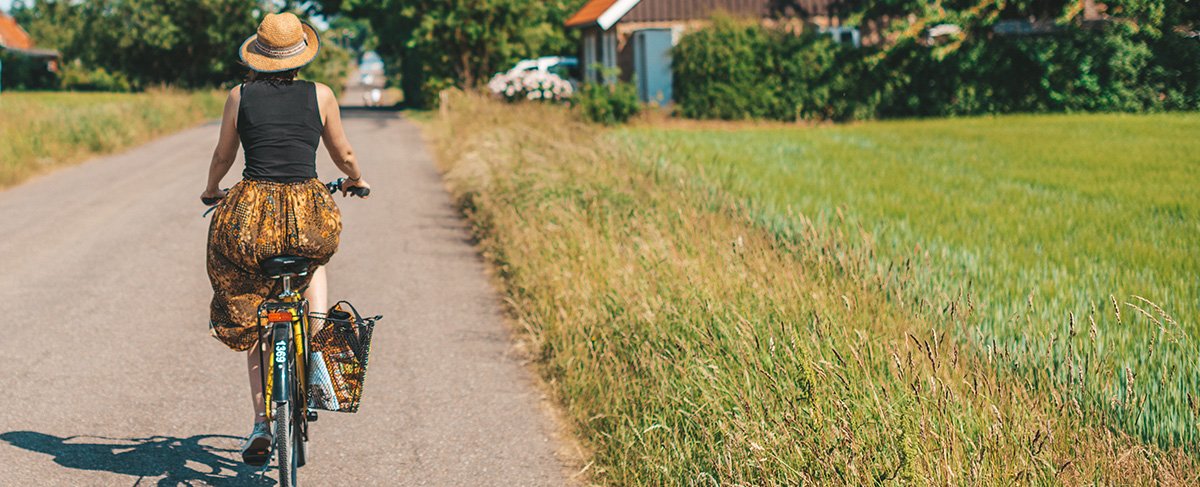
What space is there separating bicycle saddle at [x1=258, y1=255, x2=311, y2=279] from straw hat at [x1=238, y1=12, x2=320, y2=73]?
0.69 meters

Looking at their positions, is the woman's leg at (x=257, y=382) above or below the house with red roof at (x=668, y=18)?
below

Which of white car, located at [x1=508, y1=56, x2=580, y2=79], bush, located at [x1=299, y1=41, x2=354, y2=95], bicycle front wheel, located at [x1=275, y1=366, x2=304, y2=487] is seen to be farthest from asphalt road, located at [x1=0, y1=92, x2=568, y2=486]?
bush, located at [x1=299, y1=41, x2=354, y2=95]

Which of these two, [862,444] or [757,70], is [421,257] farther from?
[757,70]

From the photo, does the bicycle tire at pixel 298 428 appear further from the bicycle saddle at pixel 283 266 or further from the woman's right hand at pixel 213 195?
the woman's right hand at pixel 213 195

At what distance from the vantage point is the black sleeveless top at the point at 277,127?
4496 mm

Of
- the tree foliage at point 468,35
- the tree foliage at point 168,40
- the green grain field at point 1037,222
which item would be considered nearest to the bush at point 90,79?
the tree foliage at point 168,40

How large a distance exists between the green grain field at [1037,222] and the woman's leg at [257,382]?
2772mm

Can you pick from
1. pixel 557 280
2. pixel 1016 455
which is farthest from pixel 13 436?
pixel 1016 455

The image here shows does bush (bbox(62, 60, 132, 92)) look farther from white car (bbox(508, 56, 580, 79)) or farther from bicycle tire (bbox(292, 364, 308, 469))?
bicycle tire (bbox(292, 364, 308, 469))

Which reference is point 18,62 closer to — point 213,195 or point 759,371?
point 213,195

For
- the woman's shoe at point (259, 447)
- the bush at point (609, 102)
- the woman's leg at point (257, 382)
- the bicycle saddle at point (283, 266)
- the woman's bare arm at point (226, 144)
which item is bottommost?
the bush at point (609, 102)

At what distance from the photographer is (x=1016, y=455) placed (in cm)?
377

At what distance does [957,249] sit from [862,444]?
502cm

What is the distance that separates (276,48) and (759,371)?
2199 mm
